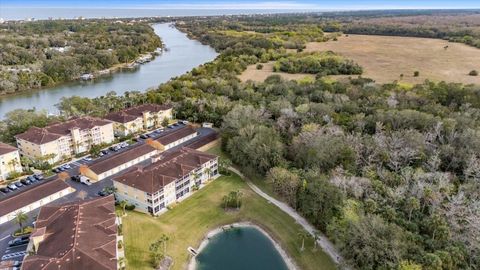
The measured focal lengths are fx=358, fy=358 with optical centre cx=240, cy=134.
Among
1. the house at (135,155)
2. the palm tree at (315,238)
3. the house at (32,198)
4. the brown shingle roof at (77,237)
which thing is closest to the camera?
the brown shingle roof at (77,237)

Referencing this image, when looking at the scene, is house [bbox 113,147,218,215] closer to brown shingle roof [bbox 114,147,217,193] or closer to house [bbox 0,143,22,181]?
brown shingle roof [bbox 114,147,217,193]

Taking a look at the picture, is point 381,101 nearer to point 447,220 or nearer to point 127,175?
point 447,220

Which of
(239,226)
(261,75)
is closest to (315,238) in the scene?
(239,226)

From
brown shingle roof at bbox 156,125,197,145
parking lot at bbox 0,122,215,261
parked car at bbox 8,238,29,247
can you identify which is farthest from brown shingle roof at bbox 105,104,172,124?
parked car at bbox 8,238,29,247

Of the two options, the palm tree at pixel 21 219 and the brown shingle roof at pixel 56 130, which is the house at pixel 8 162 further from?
the palm tree at pixel 21 219

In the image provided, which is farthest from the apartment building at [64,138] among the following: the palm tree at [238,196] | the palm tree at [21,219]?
the palm tree at [238,196]

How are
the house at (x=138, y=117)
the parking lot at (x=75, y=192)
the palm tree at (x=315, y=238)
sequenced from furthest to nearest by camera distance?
1. the house at (x=138, y=117)
2. the palm tree at (x=315, y=238)
3. the parking lot at (x=75, y=192)
